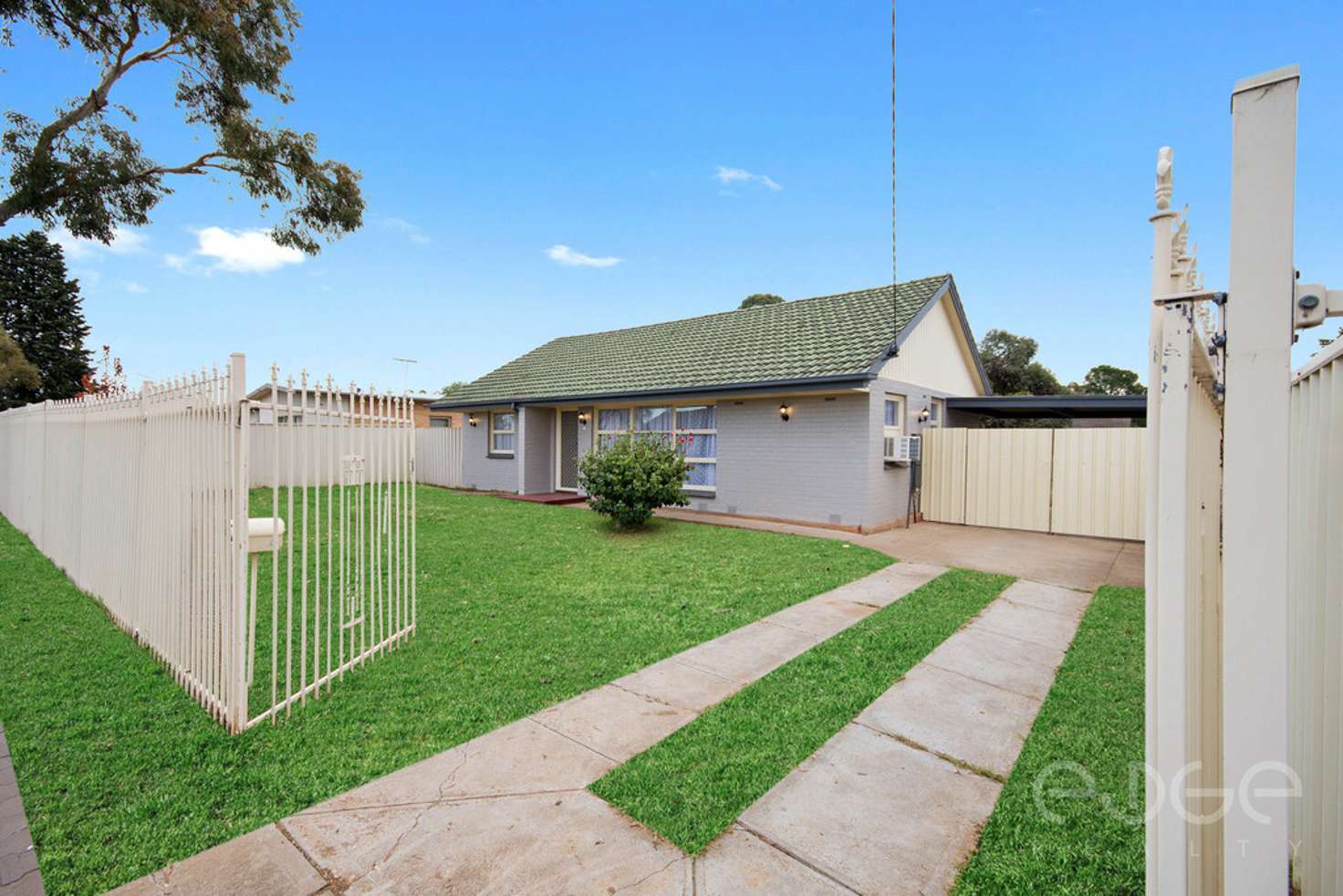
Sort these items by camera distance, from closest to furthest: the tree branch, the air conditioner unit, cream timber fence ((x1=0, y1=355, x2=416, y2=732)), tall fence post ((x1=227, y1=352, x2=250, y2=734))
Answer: tall fence post ((x1=227, y1=352, x2=250, y2=734)) < cream timber fence ((x1=0, y1=355, x2=416, y2=732)) < the tree branch < the air conditioner unit

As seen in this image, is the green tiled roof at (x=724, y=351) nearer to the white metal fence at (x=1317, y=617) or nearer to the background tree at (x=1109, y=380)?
the white metal fence at (x=1317, y=617)

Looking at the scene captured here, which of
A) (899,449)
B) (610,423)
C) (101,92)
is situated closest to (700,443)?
(610,423)

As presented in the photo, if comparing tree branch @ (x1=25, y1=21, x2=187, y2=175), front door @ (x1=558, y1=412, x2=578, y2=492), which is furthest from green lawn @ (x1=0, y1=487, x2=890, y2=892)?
front door @ (x1=558, y1=412, x2=578, y2=492)

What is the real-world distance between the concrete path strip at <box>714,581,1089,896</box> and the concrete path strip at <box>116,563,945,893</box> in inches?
3.5

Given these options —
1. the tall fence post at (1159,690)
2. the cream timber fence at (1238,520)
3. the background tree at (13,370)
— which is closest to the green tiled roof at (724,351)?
the cream timber fence at (1238,520)

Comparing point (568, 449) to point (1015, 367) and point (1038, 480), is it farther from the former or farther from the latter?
point (1015, 367)

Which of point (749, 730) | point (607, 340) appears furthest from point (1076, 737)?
point (607, 340)

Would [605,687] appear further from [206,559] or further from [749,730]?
[206,559]

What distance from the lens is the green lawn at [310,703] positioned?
2.56 meters

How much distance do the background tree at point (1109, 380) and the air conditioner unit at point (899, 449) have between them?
104 ft

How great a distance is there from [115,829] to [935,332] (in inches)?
548

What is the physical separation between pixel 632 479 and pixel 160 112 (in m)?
9.33

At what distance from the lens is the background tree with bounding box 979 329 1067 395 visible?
98.5ft

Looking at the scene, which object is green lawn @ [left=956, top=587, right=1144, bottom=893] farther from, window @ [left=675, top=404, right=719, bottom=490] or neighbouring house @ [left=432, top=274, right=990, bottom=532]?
window @ [left=675, top=404, right=719, bottom=490]
